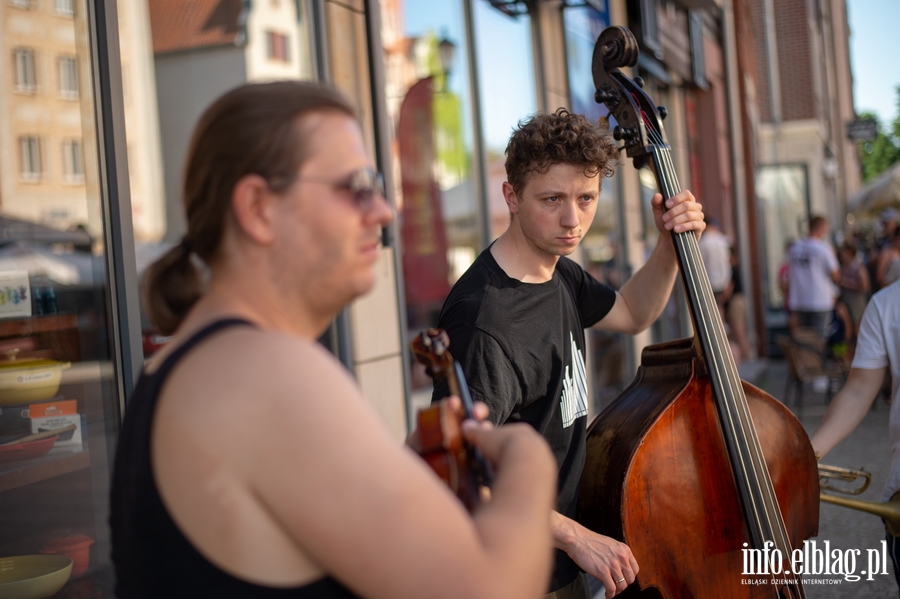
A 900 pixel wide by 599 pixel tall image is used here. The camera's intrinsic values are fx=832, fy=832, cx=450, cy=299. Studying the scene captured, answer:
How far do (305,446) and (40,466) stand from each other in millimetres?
2122

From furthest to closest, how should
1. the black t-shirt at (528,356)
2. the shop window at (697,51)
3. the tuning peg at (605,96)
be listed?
the shop window at (697,51) < the tuning peg at (605,96) < the black t-shirt at (528,356)

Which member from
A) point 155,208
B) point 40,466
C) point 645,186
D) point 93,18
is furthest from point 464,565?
point 155,208

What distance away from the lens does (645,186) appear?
9.05 metres

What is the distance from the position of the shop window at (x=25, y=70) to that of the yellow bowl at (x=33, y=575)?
1.87m

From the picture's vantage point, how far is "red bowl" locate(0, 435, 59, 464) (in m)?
2.61

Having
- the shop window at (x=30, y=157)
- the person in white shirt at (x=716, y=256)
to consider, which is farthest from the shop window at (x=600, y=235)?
the shop window at (x=30, y=157)

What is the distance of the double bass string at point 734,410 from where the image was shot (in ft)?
7.33

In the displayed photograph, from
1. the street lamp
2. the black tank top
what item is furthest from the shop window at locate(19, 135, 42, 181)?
the street lamp

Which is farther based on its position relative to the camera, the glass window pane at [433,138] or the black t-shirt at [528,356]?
the glass window pane at [433,138]

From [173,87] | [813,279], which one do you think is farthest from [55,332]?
[813,279]

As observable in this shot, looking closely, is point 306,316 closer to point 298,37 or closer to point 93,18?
point 93,18

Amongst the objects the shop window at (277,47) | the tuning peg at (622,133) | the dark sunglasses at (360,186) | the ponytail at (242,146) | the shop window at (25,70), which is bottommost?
the dark sunglasses at (360,186)

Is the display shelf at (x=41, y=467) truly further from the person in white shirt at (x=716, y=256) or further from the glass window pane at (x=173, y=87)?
the person in white shirt at (x=716, y=256)

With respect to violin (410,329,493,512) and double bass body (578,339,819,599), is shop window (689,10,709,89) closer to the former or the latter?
double bass body (578,339,819,599)
